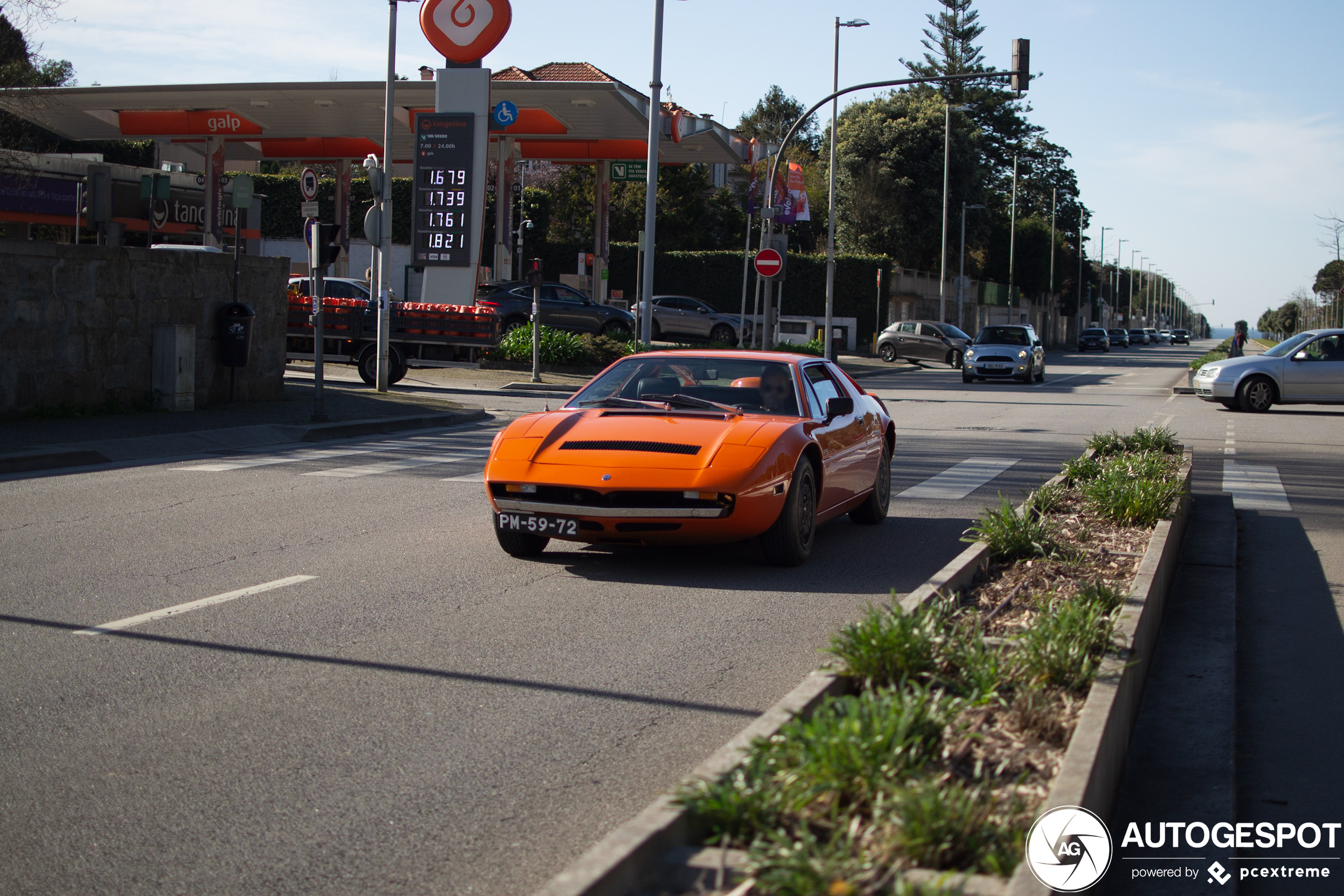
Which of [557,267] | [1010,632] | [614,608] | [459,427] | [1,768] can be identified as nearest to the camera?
[1,768]

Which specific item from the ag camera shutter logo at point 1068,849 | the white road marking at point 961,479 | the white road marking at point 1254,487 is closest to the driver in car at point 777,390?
the white road marking at point 961,479

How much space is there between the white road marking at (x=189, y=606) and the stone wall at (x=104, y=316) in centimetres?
910

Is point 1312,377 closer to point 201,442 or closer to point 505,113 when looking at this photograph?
point 201,442

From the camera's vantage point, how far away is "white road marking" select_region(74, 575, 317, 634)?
6082 mm

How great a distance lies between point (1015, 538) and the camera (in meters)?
6.86

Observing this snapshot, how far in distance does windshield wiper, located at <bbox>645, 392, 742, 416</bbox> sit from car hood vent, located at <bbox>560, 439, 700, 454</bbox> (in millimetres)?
649

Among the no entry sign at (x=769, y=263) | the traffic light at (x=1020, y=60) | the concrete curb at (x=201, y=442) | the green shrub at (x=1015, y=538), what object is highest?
the traffic light at (x=1020, y=60)

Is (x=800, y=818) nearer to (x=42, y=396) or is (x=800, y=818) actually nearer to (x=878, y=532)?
(x=878, y=532)

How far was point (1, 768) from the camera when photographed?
4176 millimetres

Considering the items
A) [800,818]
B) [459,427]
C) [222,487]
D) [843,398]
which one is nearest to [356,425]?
[459,427]

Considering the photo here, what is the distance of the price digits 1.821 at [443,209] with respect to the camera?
99.4 feet

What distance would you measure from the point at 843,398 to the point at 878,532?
100 centimetres

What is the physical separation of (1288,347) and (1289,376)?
28.2 inches

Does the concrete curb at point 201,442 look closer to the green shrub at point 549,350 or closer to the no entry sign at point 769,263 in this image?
the green shrub at point 549,350
